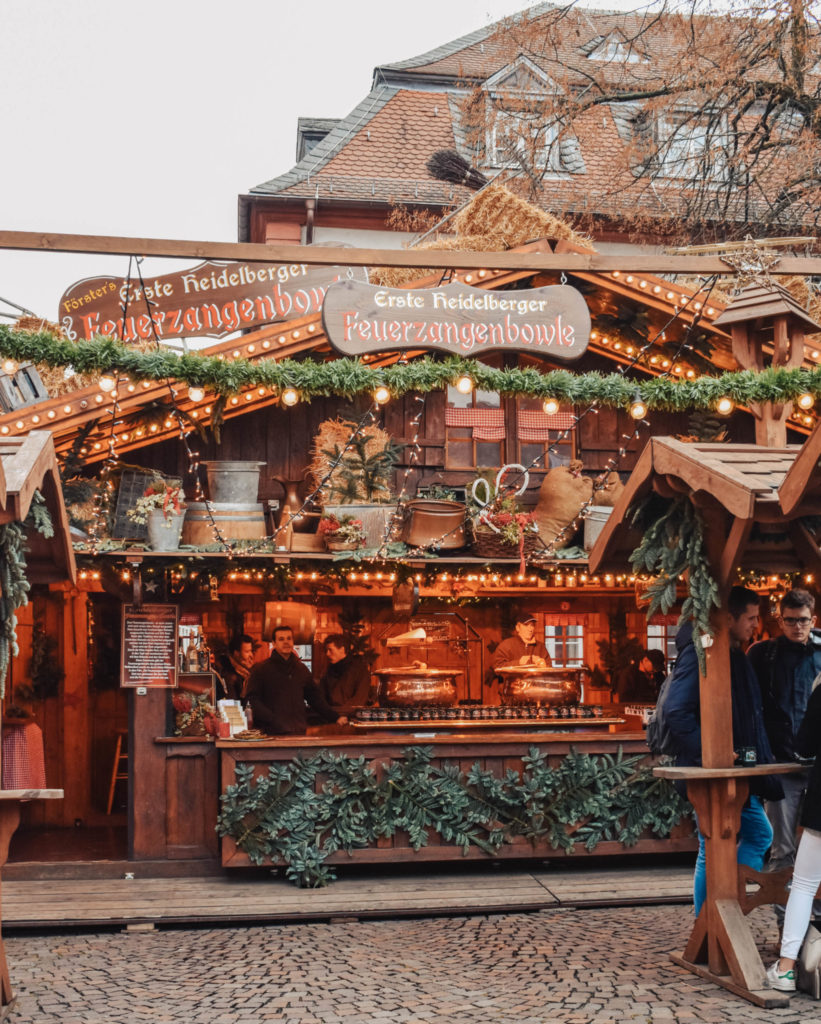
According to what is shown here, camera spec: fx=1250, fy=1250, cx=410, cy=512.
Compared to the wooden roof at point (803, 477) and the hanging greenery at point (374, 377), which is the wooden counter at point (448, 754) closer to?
the hanging greenery at point (374, 377)

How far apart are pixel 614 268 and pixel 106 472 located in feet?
14.5

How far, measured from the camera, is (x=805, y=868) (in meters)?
6.04

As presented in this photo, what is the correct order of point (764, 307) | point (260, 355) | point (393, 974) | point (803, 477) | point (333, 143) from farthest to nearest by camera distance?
point (333, 143) → point (260, 355) → point (764, 307) → point (393, 974) → point (803, 477)

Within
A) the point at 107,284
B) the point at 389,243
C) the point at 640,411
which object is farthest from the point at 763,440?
the point at 389,243

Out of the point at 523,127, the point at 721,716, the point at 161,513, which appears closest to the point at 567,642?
the point at 161,513

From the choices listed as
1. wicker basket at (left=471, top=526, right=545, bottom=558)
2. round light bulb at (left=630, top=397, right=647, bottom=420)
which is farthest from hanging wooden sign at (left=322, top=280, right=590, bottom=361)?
wicker basket at (left=471, top=526, right=545, bottom=558)

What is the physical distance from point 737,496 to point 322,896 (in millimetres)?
4896

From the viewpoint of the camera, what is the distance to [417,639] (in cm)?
1175

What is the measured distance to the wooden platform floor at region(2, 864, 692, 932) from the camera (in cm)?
863

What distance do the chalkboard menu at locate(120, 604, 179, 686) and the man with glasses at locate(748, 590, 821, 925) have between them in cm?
498

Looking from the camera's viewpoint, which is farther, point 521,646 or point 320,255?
point 521,646

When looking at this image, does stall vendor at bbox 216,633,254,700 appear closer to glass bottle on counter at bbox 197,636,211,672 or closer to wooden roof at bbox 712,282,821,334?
glass bottle on counter at bbox 197,636,211,672

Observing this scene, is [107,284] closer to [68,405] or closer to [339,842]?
[68,405]

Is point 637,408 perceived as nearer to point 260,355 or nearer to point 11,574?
point 260,355
